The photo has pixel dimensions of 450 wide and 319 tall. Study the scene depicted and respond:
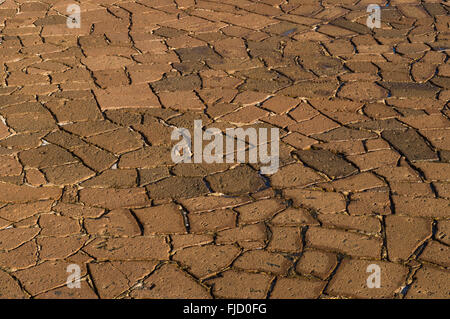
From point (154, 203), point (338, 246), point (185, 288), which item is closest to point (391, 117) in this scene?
point (338, 246)

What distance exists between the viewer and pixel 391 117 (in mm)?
5801

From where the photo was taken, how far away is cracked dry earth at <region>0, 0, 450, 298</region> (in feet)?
13.3

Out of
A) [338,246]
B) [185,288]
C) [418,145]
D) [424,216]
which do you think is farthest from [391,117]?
[185,288]

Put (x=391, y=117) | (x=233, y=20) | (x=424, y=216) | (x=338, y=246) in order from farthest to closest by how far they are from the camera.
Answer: (x=233, y=20), (x=391, y=117), (x=424, y=216), (x=338, y=246)

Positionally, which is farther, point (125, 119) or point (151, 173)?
point (125, 119)

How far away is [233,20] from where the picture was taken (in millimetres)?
8016

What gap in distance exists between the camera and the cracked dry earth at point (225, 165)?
4051 mm

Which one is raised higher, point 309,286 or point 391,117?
point 391,117

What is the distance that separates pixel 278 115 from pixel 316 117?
0.33m

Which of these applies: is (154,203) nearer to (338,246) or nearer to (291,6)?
(338,246)

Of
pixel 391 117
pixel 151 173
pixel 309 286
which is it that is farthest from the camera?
pixel 391 117

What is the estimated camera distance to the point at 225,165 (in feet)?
16.9

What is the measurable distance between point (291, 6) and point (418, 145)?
12.0 ft

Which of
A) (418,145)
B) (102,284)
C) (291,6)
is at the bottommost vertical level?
(102,284)
